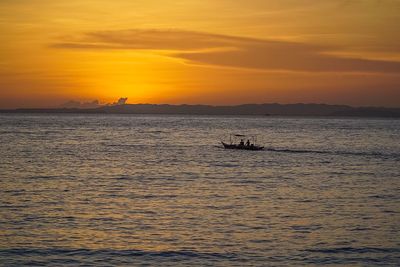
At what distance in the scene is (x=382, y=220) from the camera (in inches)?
1272

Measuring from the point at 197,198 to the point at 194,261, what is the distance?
15756 mm

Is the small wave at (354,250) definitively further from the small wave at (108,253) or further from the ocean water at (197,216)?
the small wave at (108,253)

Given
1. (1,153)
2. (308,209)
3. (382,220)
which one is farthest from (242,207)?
(1,153)

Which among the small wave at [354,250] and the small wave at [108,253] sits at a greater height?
the small wave at [354,250]

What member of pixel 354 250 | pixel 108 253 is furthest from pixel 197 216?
pixel 354 250

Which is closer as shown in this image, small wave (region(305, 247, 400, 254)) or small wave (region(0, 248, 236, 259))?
small wave (region(0, 248, 236, 259))

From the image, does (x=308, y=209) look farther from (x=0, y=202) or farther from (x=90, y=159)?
(x=90, y=159)

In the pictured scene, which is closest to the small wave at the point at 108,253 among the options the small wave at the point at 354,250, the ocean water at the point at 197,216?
the ocean water at the point at 197,216

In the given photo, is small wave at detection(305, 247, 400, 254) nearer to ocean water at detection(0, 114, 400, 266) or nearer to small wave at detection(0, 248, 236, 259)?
ocean water at detection(0, 114, 400, 266)

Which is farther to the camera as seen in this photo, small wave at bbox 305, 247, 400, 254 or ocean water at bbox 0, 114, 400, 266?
small wave at bbox 305, 247, 400, 254

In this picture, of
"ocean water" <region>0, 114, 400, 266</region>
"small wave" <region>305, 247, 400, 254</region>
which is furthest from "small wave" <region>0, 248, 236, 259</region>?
"small wave" <region>305, 247, 400, 254</region>

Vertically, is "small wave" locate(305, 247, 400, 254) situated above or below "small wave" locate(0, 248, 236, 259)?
above

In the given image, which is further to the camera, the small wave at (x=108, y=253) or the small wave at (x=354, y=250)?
the small wave at (x=354, y=250)

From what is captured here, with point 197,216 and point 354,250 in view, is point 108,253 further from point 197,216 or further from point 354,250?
point 354,250
